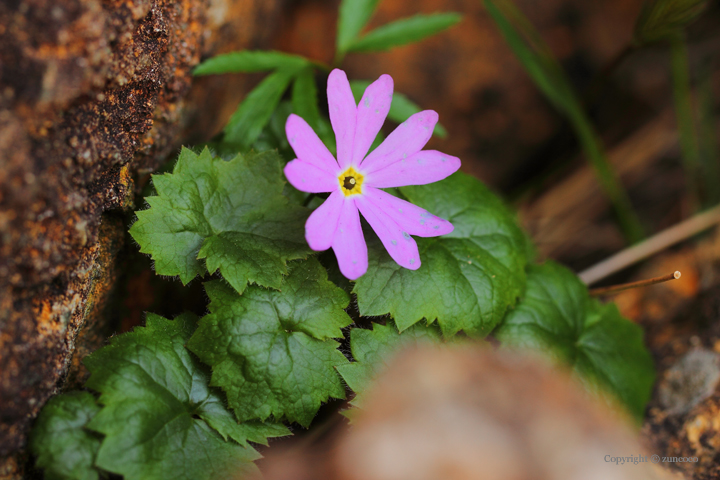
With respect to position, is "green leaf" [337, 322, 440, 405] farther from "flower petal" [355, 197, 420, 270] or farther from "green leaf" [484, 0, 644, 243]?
"green leaf" [484, 0, 644, 243]

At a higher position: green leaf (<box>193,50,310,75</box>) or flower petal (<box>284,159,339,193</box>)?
green leaf (<box>193,50,310,75</box>)

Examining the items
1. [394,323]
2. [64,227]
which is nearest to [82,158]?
[64,227]

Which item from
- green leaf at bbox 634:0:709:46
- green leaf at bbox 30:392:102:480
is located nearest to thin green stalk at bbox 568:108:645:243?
green leaf at bbox 634:0:709:46

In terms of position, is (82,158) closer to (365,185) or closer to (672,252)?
(365,185)

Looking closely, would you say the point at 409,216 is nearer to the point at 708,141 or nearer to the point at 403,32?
the point at 403,32

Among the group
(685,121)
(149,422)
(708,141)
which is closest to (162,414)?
(149,422)
